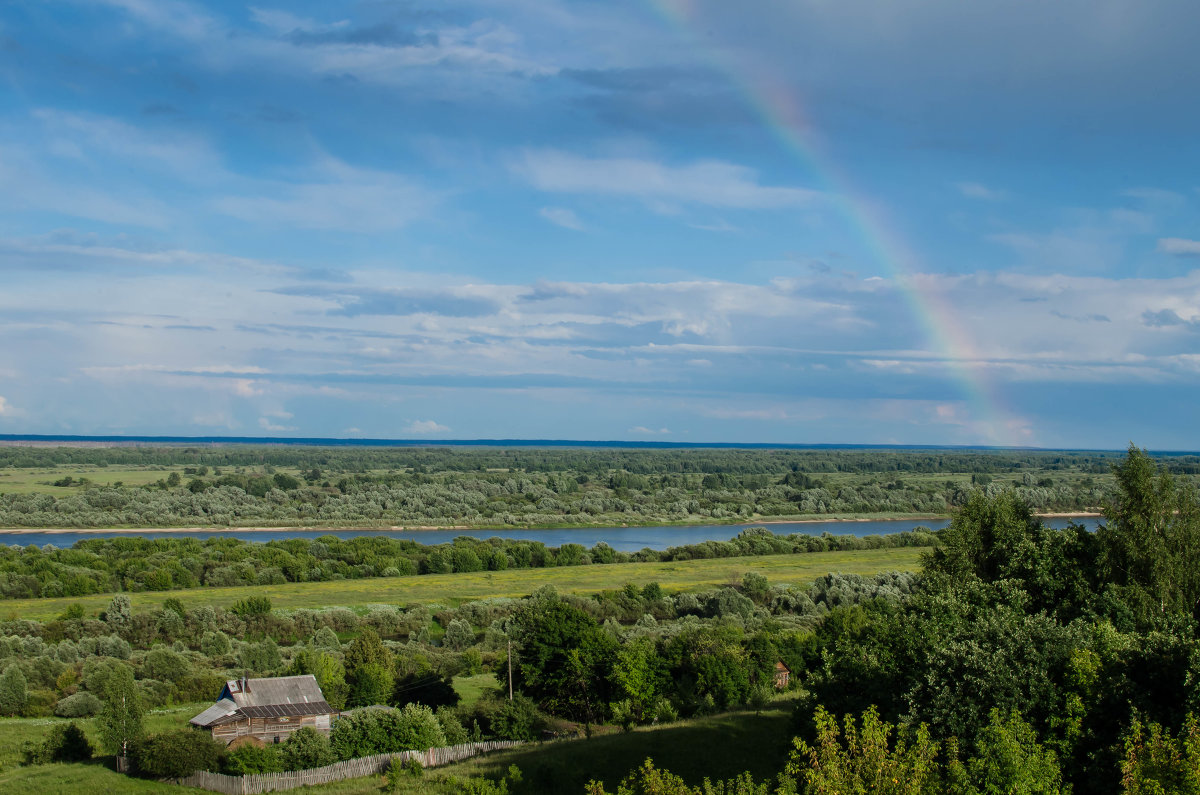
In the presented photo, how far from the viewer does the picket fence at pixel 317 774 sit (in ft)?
74.7

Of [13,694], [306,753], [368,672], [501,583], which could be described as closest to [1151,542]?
[306,753]

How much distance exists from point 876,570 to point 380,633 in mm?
33531

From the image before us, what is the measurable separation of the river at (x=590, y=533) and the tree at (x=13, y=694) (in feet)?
174

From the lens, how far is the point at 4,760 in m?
26.2

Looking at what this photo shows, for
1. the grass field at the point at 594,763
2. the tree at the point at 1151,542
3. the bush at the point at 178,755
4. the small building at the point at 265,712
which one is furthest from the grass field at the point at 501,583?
the tree at the point at 1151,542

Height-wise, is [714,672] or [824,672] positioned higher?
[824,672]

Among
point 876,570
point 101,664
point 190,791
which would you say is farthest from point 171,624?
point 876,570

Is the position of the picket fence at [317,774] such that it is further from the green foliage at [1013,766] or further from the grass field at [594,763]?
the green foliage at [1013,766]

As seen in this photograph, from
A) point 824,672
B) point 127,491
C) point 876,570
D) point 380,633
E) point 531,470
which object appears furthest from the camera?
point 531,470

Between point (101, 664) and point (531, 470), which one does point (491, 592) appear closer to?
point (101, 664)

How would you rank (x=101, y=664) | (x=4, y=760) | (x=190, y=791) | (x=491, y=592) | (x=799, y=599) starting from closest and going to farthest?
(x=190, y=791), (x=4, y=760), (x=101, y=664), (x=799, y=599), (x=491, y=592)

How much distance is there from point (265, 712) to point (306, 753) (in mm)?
3474

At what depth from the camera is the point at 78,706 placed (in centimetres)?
3262

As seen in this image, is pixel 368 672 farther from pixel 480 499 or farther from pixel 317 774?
pixel 480 499
